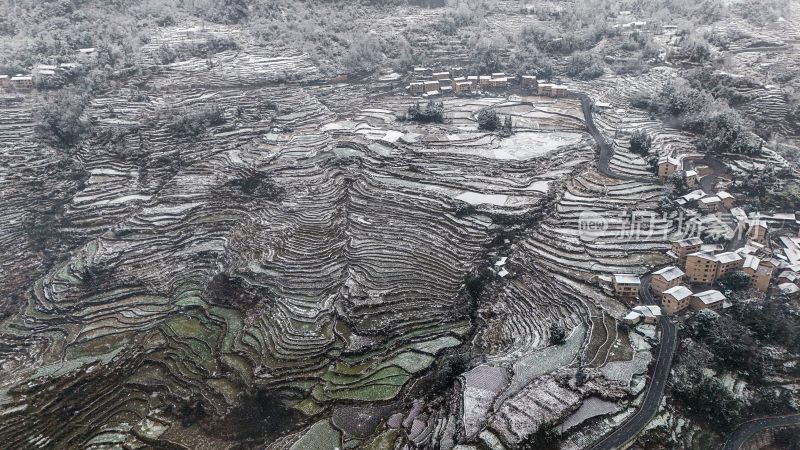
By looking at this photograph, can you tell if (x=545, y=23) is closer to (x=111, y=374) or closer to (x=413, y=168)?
(x=413, y=168)

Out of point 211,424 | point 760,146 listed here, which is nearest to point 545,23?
point 760,146

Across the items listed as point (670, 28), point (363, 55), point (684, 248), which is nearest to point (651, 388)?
point (684, 248)

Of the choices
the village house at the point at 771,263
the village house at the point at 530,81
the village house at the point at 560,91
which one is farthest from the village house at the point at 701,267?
the village house at the point at 530,81

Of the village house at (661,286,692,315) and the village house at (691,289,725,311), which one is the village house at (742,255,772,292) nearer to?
the village house at (691,289,725,311)

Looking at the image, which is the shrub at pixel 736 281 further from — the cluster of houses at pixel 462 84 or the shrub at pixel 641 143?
the cluster of houses at pixel 462 84

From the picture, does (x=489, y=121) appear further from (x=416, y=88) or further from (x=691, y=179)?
(x=691, y=179)

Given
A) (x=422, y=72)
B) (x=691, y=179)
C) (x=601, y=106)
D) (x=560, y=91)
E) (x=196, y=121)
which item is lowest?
(x=691, y=179)

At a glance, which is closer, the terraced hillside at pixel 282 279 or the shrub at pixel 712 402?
the shrub at pixel 712 402

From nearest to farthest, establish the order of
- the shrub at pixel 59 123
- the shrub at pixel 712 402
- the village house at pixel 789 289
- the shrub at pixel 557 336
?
the shrub at pixel 712 402
the shrub at pixel 557 336
the village house at pixel 789 289
the shrub at pixel 59 123
